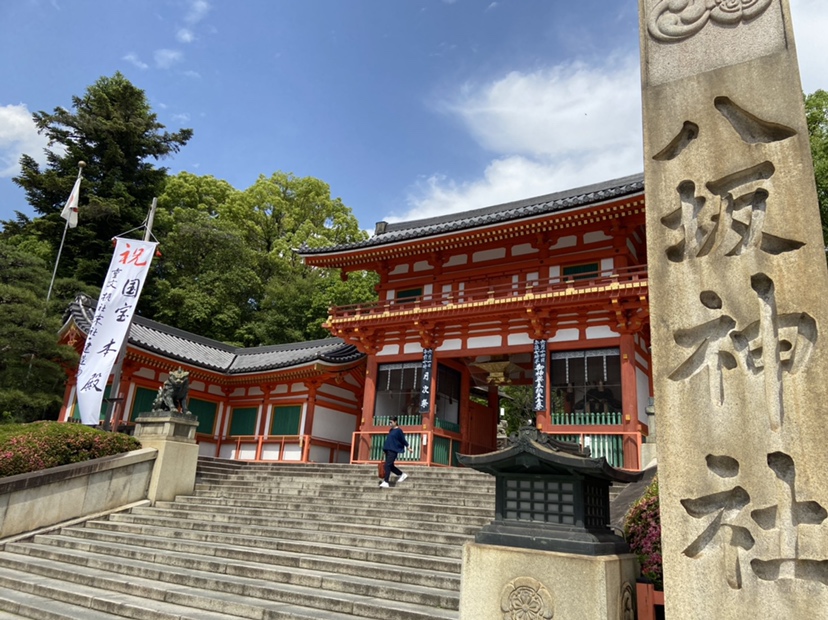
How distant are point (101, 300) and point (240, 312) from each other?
585 inches

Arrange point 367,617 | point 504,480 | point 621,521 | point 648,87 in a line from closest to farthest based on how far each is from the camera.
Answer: point 648,87 → point 504,480 → point 367,617 → point 621,521

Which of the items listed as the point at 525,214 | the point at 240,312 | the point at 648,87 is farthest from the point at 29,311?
the point at 648,87

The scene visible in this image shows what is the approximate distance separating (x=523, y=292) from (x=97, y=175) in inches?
946

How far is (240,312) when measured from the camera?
27.4 meters

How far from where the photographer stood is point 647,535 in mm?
5219

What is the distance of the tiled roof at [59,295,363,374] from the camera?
1738 cm

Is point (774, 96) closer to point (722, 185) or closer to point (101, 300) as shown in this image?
point (722, 185)

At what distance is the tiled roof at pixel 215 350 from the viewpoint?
57.0 feet

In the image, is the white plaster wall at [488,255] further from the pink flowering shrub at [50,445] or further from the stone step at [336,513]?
the pink flowering shrub at [50,445]

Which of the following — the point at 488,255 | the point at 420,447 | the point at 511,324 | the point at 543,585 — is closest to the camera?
the point at 543,585

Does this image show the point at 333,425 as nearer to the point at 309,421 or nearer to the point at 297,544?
the point at 309,421

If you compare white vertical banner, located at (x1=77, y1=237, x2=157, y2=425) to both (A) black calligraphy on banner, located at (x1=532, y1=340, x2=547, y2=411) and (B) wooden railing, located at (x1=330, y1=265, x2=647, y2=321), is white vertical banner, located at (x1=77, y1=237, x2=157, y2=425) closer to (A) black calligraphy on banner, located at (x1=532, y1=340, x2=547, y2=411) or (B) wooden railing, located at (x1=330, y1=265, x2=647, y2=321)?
(B) wooden railing, located at (x1=330, y1=265, x2=647, y2=321)

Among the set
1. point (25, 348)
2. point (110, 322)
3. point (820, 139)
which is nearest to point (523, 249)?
point (820, 139)

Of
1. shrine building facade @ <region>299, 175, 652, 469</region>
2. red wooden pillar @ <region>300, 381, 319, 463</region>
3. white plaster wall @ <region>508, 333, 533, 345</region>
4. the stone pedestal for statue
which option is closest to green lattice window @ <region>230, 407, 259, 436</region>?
red wooden pillar @ <region>300, 381, 319, 463</region>
